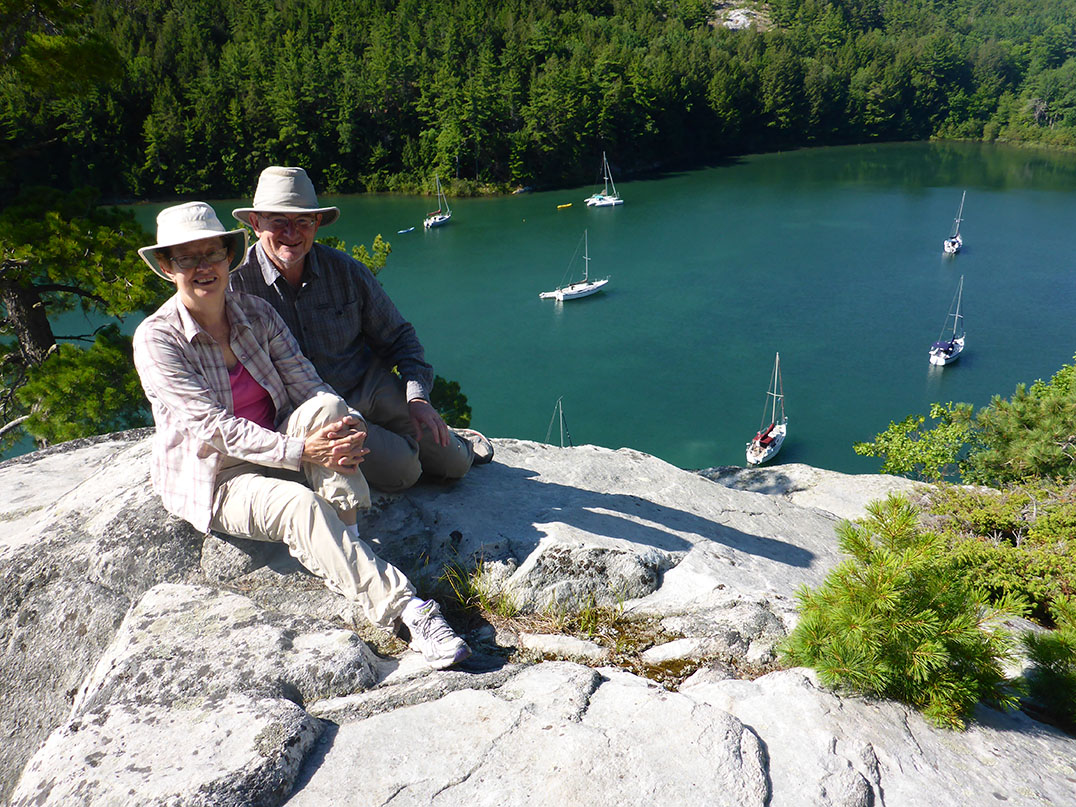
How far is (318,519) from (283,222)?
4.61 feet

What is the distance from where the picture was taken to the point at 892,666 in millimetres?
2469

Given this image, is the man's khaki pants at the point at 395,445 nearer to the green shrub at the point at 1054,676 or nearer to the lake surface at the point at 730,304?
the green shrub at the point at 1054,676

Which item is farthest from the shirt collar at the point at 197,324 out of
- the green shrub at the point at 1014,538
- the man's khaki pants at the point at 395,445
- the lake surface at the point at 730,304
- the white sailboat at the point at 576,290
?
the white sailboat at the point at 576,290

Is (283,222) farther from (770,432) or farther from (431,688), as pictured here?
(770,432)

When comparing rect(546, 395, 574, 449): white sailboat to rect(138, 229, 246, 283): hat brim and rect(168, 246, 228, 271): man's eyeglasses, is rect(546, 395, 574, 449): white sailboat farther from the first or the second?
rect(168, 246, 228, 271): man's eyeglasses

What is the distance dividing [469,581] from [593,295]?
29.9 metres

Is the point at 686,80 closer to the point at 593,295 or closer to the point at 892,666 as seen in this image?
the point at 593,295

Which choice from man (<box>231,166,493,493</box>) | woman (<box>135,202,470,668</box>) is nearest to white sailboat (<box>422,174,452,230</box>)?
man (<box>231,166,493,493</box>)

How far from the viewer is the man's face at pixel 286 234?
11.5ft

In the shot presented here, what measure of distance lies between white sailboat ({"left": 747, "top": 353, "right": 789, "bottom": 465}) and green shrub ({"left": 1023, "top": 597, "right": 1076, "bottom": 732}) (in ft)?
60.7

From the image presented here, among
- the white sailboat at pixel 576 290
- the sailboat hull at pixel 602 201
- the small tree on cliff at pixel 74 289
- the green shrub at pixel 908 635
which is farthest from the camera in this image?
the sailboat hull at pixel 602 201

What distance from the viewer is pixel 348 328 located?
152 inches

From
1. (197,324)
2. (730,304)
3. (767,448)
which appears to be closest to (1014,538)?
(197,324)

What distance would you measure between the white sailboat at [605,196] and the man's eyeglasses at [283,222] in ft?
146
